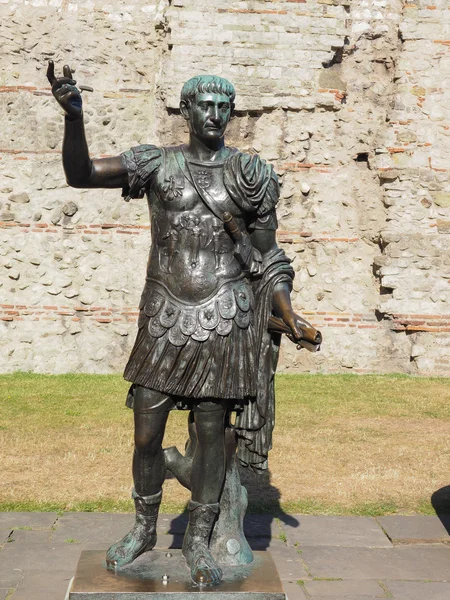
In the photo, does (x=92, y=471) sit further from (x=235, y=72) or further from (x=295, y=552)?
(x=235, y=72)

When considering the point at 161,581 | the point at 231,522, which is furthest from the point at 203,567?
the point at 231,522

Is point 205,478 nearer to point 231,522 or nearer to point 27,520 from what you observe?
point 231,522

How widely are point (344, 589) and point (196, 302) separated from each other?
1849mm

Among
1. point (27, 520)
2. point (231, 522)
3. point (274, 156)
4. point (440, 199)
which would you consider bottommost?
point (27, 520)

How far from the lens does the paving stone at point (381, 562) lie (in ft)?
16.8

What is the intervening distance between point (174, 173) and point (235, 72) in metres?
7.59

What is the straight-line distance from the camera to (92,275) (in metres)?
11.6

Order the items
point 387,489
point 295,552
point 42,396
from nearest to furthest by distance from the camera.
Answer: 1. point 295,552
2. point 387,489
3. point 42,396

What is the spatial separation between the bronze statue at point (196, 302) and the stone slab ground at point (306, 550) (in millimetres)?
851

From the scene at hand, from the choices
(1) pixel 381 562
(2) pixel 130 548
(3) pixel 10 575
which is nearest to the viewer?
(2) pixel 130 548

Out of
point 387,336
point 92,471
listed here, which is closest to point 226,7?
point 387,336

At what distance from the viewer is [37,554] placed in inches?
210

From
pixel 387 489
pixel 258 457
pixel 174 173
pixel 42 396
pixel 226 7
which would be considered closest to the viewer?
pixel 174 173

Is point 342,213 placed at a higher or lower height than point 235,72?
lower
